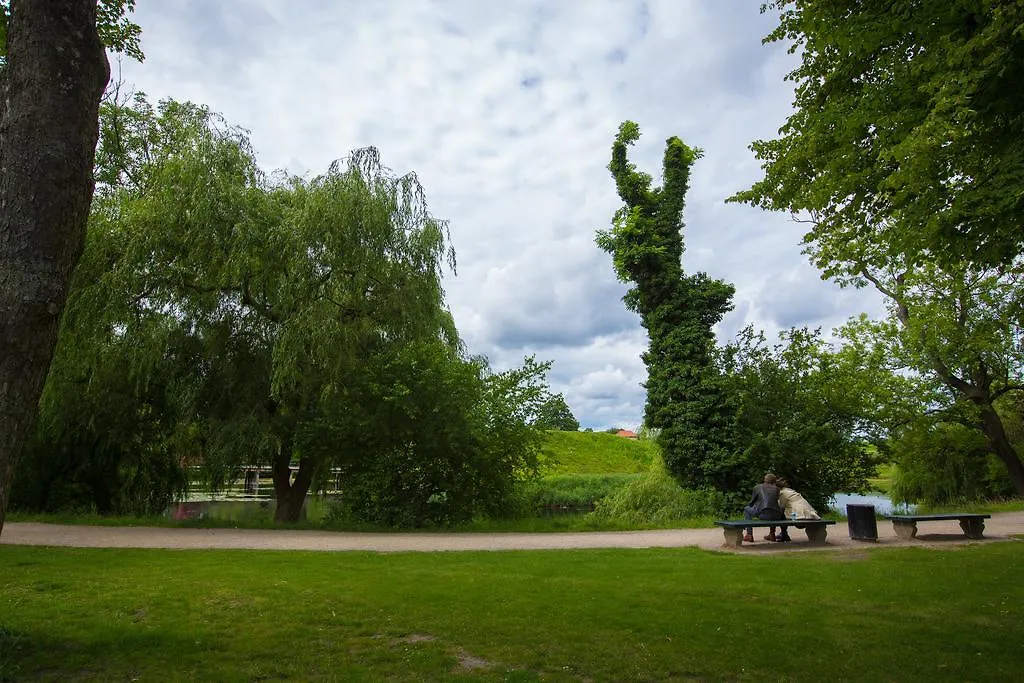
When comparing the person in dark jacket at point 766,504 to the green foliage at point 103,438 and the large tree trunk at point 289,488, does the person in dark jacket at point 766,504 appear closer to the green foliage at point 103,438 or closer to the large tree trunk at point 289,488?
the large tree trunk at point 289,488

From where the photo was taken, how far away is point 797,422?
18844 millimetres

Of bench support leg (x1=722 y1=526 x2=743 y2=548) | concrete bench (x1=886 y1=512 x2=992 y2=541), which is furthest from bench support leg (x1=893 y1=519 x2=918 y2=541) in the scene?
bench support leg (x1=722 y1=526 x2=743 y2=548)

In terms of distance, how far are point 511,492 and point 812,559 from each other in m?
8.37

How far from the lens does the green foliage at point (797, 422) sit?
18.5 metres

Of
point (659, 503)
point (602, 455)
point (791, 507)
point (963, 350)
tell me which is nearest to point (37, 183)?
point (791, 507)

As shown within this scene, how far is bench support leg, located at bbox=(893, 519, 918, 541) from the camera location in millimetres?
12875

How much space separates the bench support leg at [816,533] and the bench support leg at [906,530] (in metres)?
1.59

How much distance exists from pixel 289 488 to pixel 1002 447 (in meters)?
22.1

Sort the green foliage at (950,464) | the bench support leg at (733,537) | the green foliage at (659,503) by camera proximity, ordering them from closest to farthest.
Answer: the bench support leg at (733,537) → the green foliage at (659,503) → the green foliage at (950,464)

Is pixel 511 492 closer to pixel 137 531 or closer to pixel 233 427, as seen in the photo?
pixel 233 427

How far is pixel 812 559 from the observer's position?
10.4m

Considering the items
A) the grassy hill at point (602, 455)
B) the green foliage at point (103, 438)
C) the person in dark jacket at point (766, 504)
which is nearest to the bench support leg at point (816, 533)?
the person in dark jacket at point (766, 504)

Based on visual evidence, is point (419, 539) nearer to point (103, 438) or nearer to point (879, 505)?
point (103, 438)

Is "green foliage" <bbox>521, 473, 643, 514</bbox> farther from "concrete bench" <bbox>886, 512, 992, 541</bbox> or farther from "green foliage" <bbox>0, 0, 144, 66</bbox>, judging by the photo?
"green foliage" <bbox>0, 0, 144, 66</bbox>
